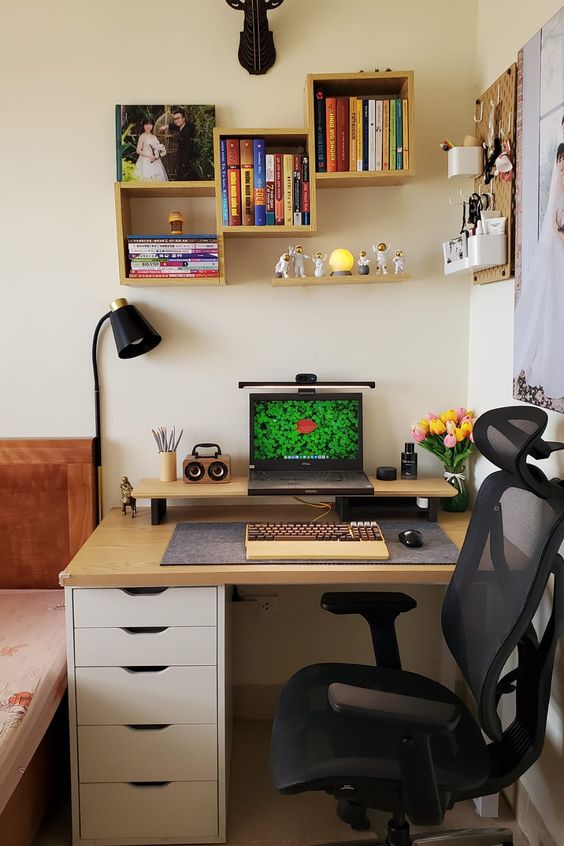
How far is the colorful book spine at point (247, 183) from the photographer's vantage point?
226 centimetres

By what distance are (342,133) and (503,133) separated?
491 mm

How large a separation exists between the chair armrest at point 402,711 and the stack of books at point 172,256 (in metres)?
1.44

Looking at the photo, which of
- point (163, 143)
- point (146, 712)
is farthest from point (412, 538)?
point (163, 143)

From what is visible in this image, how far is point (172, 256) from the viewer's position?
2301mm

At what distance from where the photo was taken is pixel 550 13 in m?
1.78

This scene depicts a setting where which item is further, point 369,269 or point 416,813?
point 369,269

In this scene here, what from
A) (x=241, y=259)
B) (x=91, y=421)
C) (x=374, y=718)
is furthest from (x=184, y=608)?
(x=241, y=259)

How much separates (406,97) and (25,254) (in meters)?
1.37

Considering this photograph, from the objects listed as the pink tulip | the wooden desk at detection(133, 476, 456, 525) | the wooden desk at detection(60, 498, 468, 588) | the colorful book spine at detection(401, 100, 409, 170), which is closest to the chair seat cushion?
the wooden desk at detection(60, 498, 468, 588)

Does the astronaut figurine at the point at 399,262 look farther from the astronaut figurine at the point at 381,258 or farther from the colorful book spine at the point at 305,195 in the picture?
the colorful book spine at the point at 305,195

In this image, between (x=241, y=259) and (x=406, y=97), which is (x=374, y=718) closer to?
(x=241, y=259)

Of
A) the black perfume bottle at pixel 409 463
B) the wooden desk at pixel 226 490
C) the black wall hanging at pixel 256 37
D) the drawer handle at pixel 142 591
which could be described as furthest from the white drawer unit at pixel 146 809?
the black wall hanging at pixel 256 37

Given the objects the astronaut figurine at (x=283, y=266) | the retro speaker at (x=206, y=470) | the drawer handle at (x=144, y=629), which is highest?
the astronaut figurine at (x=283, y=266)

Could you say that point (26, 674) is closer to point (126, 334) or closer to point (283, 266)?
point (126, 334)
